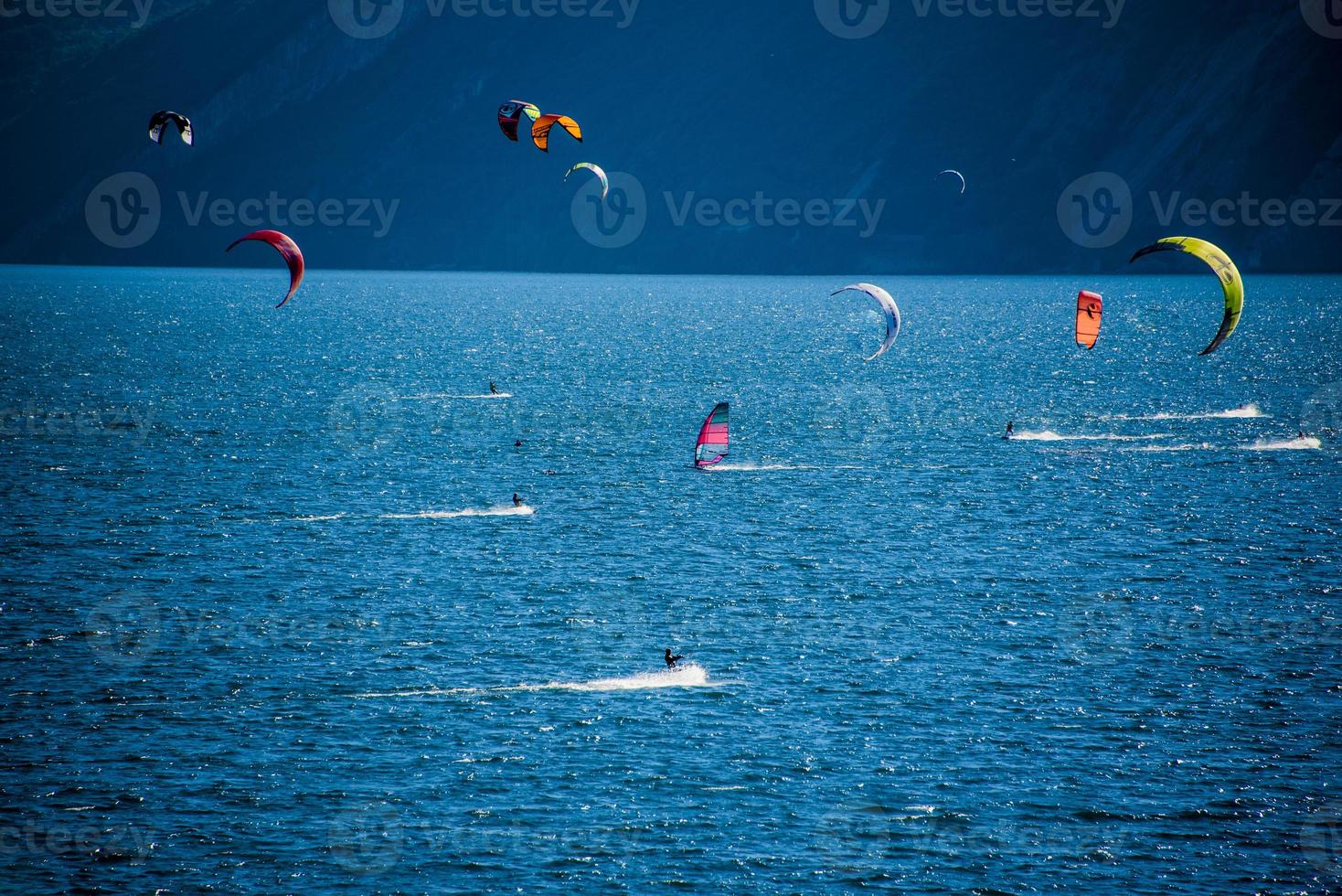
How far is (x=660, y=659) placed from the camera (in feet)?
150

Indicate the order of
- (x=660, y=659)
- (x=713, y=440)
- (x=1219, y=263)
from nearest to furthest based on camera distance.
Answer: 1. (x=660, y=659)
2. (x=1219, y=263)
3. (x=713, y=440)

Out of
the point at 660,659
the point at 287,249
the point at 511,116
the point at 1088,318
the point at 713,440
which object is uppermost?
the point at 511,116

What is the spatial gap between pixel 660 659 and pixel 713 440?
33.2m

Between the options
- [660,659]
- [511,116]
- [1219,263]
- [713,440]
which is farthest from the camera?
[511,116]

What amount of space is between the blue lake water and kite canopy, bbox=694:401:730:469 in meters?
0.88

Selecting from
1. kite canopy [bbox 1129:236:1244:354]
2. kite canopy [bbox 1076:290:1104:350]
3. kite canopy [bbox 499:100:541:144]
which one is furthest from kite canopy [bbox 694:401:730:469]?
kite canopy [bbox 1129:236:1244:354]


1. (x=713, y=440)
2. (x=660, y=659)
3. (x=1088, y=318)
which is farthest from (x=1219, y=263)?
(x=660, y=659)

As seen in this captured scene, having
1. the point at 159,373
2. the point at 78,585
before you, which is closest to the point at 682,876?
the point at 78,585

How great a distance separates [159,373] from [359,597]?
87.8 meters

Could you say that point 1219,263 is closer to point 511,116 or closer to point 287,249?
point 511,116

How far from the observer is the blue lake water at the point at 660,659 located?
32.9 meters

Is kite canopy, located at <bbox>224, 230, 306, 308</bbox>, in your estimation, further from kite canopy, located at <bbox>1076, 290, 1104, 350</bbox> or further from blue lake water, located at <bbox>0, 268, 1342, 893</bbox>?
kite canopy, located at <bbox>1076, 290, 1104, 350</bbox>

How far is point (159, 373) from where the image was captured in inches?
5207

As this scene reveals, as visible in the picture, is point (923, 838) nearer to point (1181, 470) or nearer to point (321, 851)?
point (321, 851)
